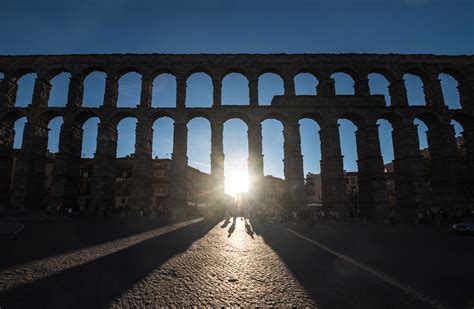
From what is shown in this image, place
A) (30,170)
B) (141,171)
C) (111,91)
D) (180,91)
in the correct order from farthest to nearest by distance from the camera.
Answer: (180,91) < (111,91) < (30,170) < (141,171)

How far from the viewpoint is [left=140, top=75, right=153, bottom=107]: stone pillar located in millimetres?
27203

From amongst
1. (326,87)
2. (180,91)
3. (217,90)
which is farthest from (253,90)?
(326,87)

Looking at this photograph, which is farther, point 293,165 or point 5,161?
point 5,161

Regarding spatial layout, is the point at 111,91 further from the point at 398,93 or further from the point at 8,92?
the point at 398,93

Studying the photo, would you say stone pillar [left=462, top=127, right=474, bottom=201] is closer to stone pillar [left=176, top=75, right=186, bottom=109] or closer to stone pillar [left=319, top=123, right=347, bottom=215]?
stone pillar [left=319, top=123, right=347, bottom=215]

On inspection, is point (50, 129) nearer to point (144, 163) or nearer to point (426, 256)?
point (144, 163)

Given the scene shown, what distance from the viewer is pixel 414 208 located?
23172mm

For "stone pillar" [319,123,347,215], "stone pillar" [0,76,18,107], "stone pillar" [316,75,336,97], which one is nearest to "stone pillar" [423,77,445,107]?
"stone pillar" [316,75,336,97]

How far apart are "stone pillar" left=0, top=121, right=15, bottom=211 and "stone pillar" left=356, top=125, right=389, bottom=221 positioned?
39277 mm

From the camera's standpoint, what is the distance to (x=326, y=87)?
93.0ft

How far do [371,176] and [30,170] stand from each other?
3686cm

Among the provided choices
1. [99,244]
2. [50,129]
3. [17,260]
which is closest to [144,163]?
[50,129]

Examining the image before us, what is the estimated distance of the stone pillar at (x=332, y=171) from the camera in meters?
23.4

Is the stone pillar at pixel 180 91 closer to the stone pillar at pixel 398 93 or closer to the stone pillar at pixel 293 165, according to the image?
the stone pillar at pixel 293 165
